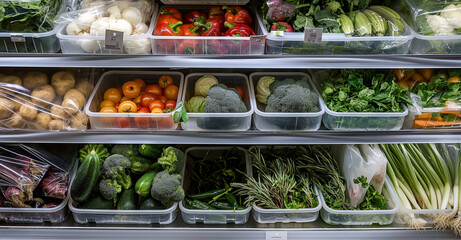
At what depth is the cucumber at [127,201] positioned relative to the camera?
2057 millimetres

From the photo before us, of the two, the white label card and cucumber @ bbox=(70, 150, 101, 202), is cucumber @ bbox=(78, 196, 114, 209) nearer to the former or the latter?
cucumber @ bbox=(70, 150, 101, 202)

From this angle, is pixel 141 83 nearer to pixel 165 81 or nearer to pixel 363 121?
pixel 165 81

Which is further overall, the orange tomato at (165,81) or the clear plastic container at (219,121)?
the orange tomato at (165,81)

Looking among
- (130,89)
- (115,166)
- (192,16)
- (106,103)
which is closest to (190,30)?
(192,16)

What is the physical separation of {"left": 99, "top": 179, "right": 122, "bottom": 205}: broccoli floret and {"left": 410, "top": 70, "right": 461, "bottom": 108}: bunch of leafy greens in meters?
1.62

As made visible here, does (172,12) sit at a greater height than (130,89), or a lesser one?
greater

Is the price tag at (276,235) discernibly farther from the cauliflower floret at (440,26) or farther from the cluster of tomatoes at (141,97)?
the cauliflower floret at (440,26)

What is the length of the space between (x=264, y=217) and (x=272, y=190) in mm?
153

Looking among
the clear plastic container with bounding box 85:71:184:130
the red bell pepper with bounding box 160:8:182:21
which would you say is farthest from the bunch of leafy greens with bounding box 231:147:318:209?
the red bell pepper with bounding box 160:8:182:21

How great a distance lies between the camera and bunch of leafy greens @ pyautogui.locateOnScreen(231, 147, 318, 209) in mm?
2066

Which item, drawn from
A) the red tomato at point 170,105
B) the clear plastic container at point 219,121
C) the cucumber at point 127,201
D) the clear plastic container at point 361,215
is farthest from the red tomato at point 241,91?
the cucumber at point 127,201

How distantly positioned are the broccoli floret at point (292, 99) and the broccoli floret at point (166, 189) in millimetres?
603

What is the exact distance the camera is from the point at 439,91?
199 cm

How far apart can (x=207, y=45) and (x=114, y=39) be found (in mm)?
410
